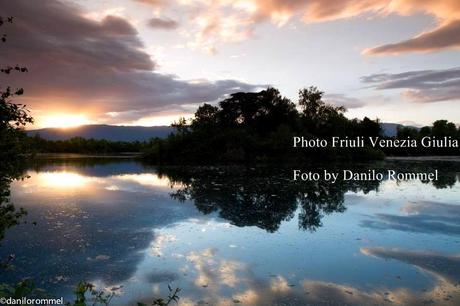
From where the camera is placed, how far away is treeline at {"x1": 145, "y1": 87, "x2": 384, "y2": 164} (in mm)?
66062

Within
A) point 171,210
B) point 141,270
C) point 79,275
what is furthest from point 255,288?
point 171,210

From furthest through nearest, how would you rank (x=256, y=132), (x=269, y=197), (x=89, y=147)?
(x=89, y=147), (x=256, y=132), (x=269, y=197)

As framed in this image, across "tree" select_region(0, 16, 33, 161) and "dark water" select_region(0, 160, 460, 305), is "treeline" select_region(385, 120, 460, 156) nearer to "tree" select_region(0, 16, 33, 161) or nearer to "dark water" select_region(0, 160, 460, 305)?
"dark water" select_region(0, 160, 460, 305)

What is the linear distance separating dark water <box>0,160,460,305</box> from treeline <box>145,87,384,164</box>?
39.2 meters

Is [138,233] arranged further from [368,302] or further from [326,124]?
[326,124]

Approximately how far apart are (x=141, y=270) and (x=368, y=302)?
6.19 meters

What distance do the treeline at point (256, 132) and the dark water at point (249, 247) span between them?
39.2 m

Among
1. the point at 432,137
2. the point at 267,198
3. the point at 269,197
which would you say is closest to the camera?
the point at 267,198

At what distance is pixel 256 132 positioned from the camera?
238 feet

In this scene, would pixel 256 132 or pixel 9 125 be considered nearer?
pixel 9 125

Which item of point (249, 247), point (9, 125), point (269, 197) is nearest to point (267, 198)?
point (269, 197)

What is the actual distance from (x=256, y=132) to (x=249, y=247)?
58.9 metres

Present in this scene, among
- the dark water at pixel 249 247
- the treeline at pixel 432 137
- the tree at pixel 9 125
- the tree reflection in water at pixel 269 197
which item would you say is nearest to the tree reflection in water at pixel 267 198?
the tree reflection in water at pixel 269 197

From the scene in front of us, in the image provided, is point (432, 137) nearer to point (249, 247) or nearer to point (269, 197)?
point (269, 197)
